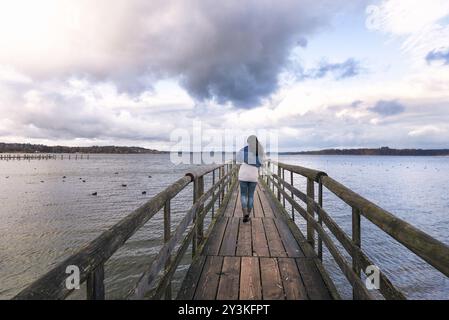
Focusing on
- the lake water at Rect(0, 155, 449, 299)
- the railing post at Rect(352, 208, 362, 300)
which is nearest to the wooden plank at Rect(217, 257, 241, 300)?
the railing post at Rect(352, 208, 362, 300)

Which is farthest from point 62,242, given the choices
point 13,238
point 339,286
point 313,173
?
point 313,173

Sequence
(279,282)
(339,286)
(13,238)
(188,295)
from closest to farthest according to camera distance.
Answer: (188,295) < (279,282) < (339,286) < (13,238)

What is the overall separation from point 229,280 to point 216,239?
1826 millimetres

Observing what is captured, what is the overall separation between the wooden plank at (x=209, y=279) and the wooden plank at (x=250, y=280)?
0.33 meters

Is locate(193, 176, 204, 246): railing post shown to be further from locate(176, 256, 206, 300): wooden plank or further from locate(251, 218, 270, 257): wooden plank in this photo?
locate(251, 218, 270, 257): wooden plank

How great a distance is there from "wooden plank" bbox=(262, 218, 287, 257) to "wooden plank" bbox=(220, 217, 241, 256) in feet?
2.12

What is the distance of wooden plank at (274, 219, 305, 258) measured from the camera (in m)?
4.76

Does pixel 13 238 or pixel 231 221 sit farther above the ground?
pixel 231 221

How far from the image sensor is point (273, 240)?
5.54 m
